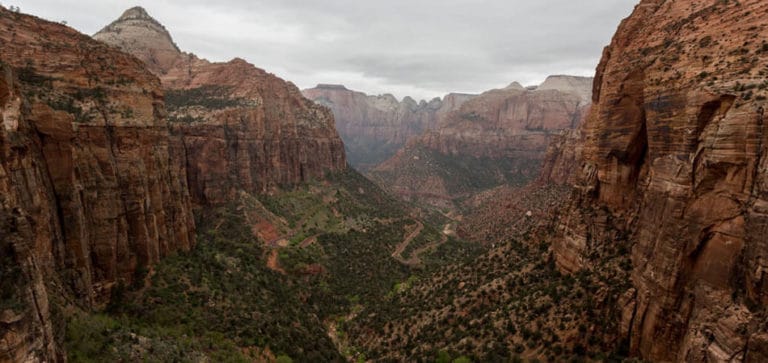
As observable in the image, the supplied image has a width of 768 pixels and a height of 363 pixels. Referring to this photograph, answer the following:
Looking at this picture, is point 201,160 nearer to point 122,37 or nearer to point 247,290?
point 247,290

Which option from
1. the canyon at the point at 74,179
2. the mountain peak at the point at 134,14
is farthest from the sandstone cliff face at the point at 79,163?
the mountain peak at the point at 134,14

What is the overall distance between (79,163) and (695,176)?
4234 centimetres

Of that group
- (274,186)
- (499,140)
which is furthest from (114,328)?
(499,140)

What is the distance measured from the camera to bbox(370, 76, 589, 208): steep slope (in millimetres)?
164750

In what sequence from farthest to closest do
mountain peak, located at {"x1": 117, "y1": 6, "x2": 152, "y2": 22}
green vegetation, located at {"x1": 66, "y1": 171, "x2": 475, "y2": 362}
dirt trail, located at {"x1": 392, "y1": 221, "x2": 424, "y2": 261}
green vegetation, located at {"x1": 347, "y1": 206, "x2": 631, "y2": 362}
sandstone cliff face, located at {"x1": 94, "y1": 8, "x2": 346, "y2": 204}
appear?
mountain peak, located at {"x1": 117, "y1": 6, "x2": 152, "y2": 22}, dirt trail, located at {"x1": 392, "y1": 221, "x2": 424, "y2": 261}, sandstone cliff face, located at {"x1": 94, "y1": 8, "x2": 346, "y2": 204}, green vegetation, located at {"x1": 66, "y1": 171, "x2": 475, "y2": 362}, green vegetation, located at {"x1": 347, "y1": 206, "x2": 631, "y2": 362}

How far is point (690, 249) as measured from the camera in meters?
20.2

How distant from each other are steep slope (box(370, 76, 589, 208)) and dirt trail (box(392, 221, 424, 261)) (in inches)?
2505

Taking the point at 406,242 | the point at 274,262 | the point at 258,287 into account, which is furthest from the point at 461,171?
the point at 258,287

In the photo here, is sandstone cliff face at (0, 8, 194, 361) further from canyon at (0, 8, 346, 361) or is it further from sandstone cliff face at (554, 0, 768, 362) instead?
sandstone cliff face at (554, 0, 768, 362)

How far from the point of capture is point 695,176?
806 inches

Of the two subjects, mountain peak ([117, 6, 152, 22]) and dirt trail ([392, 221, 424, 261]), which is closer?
dirt trail ([392, 221, 424, 261])

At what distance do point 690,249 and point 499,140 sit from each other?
18142 centimetres

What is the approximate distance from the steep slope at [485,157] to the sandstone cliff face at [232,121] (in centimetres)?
6147

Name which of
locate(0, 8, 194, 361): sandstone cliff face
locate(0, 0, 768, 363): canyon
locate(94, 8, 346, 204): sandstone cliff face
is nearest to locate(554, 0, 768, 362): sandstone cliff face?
locate(0, 0, 768, 363): canyon
